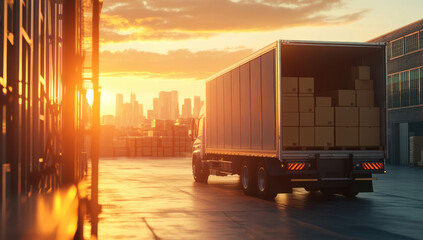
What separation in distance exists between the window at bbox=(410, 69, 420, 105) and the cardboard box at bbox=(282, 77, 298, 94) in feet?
94.2

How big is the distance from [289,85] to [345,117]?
71.5 inches

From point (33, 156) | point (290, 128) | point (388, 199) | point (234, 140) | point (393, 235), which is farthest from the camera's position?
point (234, 140)

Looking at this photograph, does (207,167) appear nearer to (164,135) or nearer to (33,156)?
(33,156)

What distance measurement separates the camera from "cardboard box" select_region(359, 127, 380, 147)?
16328 millimetres

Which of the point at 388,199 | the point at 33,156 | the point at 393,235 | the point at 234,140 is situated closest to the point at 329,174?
the point at 388,199

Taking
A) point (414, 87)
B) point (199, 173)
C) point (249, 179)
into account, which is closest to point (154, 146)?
point (414, 87)

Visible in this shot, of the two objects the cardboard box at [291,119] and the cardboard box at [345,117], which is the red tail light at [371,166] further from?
the cardboard box at [291,119]

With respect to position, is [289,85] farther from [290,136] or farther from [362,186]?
[362,186]

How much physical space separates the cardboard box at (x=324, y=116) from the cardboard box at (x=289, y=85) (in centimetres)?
82

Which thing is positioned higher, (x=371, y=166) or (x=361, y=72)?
(x=361, y=72)

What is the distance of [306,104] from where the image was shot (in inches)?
627

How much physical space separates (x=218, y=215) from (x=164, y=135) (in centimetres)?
5980

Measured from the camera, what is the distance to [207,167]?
2277 centimetres

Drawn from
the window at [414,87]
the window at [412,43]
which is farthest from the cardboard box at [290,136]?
the window at [414,87]
